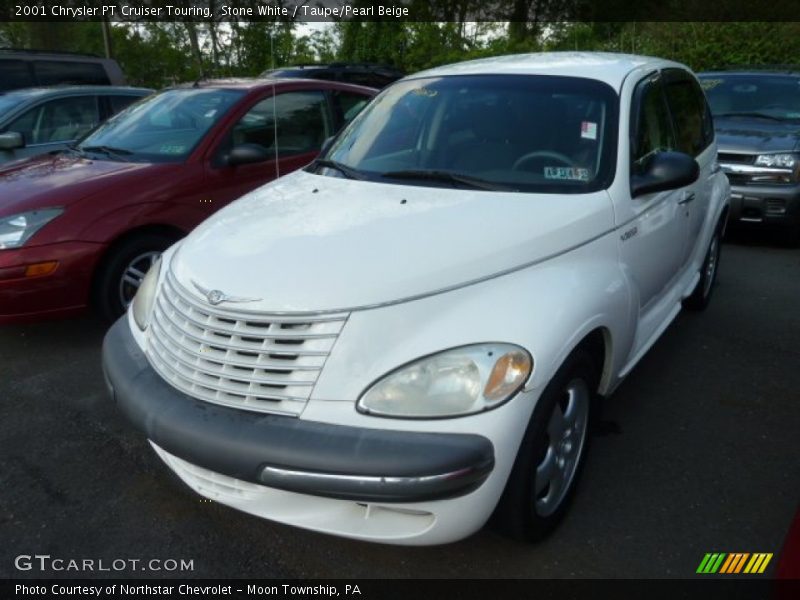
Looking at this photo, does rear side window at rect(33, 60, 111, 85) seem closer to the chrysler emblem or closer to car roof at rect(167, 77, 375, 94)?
car roof at rect(167, 77, 375, 94)

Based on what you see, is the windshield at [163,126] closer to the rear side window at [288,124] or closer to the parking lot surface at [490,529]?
the rear side window at [288,124]

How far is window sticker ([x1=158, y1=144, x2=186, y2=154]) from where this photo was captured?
186 inches

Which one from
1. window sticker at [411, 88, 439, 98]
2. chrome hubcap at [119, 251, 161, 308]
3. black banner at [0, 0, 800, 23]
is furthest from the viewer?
black banner at [0, 0, 800, 23]

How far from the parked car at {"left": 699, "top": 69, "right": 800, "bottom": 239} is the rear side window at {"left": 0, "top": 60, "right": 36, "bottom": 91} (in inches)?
320

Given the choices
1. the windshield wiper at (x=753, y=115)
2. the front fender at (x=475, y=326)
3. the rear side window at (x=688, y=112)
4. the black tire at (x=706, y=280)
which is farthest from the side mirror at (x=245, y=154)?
the windshield wiper at (x=753, y=115)

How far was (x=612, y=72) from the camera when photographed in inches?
135

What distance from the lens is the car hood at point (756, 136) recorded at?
6668 mm

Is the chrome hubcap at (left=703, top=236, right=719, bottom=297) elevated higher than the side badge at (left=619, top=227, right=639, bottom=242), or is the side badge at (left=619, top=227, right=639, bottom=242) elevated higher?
the side badge at (left=619, top=227, right=639, bottom=242)

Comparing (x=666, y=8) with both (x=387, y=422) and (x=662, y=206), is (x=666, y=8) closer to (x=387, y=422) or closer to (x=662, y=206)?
(x=662, y=206)

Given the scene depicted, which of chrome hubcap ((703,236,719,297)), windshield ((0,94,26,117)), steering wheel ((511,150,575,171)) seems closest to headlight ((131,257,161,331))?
steering wheel ((511,150,575,171))

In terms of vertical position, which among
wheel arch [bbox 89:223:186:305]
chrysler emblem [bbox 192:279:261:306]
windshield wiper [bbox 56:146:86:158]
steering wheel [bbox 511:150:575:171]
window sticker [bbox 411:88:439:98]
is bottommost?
wheel arch [bbox 89:223:186:305]

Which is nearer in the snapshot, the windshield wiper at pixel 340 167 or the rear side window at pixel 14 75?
the windshield wiper at pixel 340 167

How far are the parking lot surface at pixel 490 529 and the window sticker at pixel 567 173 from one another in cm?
122
